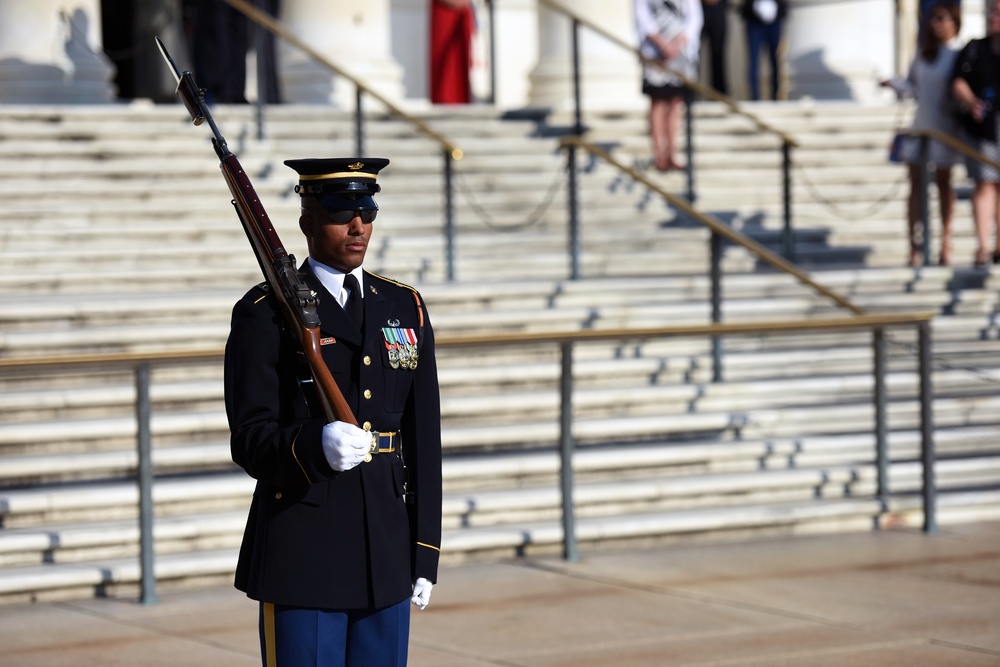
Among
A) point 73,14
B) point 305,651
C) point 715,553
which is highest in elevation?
point 73,14

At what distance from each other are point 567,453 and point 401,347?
457cm

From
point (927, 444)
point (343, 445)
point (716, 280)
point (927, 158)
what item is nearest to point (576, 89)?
point (927, 158)

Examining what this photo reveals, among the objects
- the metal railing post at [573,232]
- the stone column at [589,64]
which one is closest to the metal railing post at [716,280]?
the metal railing post at [573,232]

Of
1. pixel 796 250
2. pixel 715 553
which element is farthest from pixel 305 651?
pixel 796 250

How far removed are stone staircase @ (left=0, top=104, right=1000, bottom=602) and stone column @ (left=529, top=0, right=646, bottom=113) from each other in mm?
2005

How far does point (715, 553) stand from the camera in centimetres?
920

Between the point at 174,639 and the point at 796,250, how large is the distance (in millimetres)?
8186

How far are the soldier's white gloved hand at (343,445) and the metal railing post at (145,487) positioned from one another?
393cm

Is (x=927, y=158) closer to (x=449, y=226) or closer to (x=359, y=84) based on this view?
(x=449, y=226)

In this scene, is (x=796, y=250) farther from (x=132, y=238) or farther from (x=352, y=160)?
(x=352, y=160)

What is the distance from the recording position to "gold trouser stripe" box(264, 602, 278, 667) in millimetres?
4617

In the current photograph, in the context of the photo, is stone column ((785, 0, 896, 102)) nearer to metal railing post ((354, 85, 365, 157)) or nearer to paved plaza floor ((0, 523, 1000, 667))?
metal railing post ((354, 85, 365, 157))

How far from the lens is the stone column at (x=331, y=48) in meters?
17.2

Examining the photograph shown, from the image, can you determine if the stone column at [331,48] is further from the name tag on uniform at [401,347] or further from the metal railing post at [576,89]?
the name tag on uniform at [401,347]
